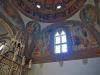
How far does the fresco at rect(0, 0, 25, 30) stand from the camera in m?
12.5

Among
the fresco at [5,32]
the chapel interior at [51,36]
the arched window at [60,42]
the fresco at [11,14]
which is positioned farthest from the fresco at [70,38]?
the fresco at [5,32]

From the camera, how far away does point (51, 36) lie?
13859mm

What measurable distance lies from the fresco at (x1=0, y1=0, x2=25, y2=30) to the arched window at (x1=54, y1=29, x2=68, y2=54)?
2866 mm

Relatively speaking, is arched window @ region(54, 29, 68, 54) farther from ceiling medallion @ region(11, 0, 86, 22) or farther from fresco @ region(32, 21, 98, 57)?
ceiling medallion @ region(11, 0, 86, 22)

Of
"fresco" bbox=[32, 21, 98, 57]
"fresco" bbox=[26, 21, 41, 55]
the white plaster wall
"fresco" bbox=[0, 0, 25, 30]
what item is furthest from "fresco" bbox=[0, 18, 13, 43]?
the white plaster wall

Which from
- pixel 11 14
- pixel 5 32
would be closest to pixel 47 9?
pixel 11 14

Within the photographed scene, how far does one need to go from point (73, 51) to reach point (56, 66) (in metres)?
1.69

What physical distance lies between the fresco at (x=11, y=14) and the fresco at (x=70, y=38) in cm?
202

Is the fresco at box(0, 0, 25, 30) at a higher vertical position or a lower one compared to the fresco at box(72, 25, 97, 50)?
higher

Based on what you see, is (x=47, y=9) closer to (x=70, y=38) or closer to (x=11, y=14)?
(x=11, y=14)

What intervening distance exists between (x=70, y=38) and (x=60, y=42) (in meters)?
0.85

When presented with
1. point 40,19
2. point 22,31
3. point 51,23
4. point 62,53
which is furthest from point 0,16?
point 62,53

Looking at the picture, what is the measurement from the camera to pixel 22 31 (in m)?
13.4

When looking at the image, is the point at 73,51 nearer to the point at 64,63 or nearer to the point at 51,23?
the point at 64,63
